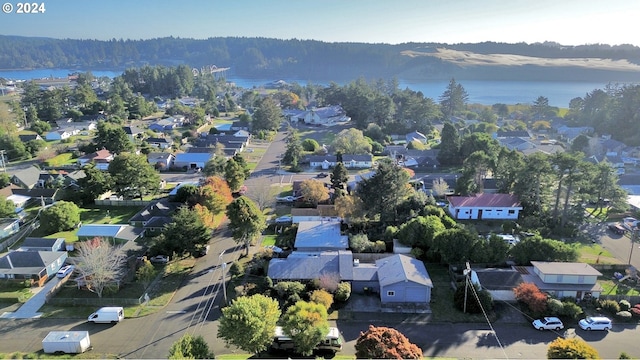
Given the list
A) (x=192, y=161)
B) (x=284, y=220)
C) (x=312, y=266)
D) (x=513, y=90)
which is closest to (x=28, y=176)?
(x=192, y=161)

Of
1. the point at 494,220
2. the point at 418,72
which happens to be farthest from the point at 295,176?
the point at 418,72

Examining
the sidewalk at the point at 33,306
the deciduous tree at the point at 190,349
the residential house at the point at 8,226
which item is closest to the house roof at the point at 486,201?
the deciduous tree at the point at 190,349

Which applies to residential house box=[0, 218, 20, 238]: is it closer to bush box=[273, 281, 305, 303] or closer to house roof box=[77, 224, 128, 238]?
house roof box=[77, 224, 128, 238]

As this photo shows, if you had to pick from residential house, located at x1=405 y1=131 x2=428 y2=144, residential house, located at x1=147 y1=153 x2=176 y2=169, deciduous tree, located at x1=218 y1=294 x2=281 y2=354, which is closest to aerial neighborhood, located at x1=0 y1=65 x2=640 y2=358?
deciduous tree, located at x1=218 y1=294 x2=281 y2=354

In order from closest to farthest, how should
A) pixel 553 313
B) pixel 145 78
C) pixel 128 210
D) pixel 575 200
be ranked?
pixel 553 313, pixel 575 200, pixel 128 210, pixel 145 78

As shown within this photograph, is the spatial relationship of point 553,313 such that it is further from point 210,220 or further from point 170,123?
point 170,123
